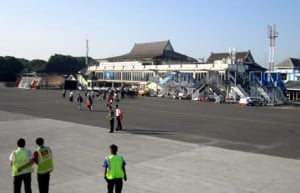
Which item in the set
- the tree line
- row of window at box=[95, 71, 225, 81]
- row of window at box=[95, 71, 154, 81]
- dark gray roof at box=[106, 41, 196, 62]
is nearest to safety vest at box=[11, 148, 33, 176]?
row of window at box=[95, 71, 225, 81]

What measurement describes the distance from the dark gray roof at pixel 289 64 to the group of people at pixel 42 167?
65676mm

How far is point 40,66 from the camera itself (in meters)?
133

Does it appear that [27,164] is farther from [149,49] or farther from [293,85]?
[149,49]

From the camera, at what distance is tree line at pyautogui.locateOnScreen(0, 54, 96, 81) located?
4390 inches

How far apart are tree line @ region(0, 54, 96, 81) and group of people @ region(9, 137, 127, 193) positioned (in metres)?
109

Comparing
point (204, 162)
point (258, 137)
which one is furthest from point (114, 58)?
point (204, 162)

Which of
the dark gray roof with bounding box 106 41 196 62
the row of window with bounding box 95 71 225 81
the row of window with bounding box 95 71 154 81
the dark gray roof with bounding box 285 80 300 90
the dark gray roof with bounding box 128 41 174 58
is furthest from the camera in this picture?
the dark gray roof with bounding box 128 41 174 58

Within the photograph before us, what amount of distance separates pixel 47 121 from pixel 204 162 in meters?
14.3

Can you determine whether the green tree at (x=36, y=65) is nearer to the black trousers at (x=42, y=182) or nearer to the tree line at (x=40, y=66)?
the tree line at (x=40, y=66)

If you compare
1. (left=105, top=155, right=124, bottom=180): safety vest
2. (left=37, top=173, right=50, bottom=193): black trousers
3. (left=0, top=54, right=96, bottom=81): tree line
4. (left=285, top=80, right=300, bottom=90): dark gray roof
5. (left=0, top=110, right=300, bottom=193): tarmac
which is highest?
(left=0, top=54, right=96, bottom=81): tree line

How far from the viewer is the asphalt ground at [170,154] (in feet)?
35.8

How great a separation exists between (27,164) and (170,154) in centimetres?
761

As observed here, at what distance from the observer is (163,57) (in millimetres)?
84312

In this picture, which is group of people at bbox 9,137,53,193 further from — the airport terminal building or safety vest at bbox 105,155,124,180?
the airport terminal building
